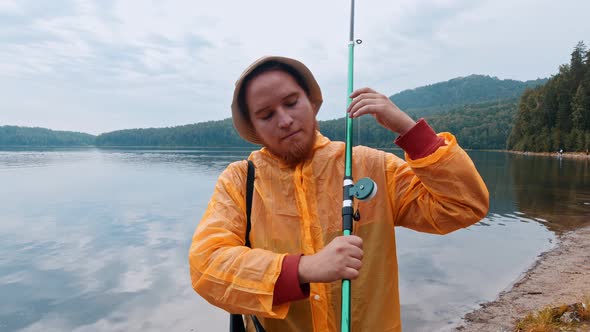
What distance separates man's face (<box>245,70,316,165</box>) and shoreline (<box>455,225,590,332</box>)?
22.8ft

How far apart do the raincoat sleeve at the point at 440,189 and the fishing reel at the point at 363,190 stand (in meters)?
0.20

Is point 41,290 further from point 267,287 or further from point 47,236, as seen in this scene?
point 267,287

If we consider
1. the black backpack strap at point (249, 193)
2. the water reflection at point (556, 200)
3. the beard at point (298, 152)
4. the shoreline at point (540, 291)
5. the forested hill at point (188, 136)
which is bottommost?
the shoreline at point (540, 291)

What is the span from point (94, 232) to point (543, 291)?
16.1m

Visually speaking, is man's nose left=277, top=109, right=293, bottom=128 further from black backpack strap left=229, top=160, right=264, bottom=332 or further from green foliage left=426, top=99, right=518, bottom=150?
green foliage left=426, top=99, right=518, bottom=150

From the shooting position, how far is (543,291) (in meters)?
9.03

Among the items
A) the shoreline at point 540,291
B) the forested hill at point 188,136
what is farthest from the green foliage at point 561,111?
the forested hill at point 188,136

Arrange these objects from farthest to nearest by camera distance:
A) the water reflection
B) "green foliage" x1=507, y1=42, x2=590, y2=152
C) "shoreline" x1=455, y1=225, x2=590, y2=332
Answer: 1. "green foliage" x1=507, y1=42, x2=590, y2=152
2. the water reflection
3. "shoreline" x1=455, y1=225, x2=590, y2=332

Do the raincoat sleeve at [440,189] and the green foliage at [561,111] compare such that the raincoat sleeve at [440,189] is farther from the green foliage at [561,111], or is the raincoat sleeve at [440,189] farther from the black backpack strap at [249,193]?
the green foliage at [561,111]

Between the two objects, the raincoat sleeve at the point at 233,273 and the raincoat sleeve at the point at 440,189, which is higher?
the raincoat sleeve at the point at 440,189

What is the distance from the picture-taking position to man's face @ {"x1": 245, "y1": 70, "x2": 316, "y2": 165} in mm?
2000

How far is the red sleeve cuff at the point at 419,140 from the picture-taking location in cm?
178

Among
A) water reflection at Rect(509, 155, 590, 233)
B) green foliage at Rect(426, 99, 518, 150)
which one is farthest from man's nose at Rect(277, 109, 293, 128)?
green foliage at Rect(426, 99, 518, 150)

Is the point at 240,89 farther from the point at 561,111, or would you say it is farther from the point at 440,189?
the point at 561,111
